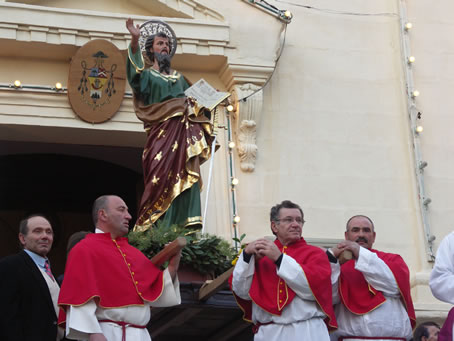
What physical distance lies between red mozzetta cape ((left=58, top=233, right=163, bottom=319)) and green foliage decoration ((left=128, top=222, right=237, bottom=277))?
1.18 m

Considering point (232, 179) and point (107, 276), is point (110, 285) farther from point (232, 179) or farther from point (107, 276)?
point (232, 179)

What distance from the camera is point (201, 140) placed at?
8.88 m

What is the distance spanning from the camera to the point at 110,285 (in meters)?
6.56

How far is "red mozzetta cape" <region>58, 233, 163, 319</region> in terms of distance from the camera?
6418mm

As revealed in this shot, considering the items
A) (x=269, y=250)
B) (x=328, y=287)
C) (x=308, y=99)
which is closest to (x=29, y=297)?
(x=269, y=250)

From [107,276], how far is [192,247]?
1.68 m

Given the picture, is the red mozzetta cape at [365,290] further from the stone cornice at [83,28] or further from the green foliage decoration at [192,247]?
the stone cornice at [83,28]

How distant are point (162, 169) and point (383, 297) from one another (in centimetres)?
246

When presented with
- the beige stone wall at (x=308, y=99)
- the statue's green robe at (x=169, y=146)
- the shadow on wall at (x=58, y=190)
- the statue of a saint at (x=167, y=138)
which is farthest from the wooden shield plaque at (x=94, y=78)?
the shadow on wall at (x=58, y=190)

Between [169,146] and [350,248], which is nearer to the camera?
[350,248]

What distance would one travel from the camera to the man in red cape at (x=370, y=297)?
7160 mm

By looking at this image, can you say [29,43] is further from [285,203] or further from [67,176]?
[285,203]

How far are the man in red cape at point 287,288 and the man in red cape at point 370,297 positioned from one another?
294 millimetres

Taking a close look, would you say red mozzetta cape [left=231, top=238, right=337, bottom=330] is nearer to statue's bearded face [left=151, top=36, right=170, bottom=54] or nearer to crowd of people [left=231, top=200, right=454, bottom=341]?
crowd of people [left=231, top=200, right=454, bottom=341]
